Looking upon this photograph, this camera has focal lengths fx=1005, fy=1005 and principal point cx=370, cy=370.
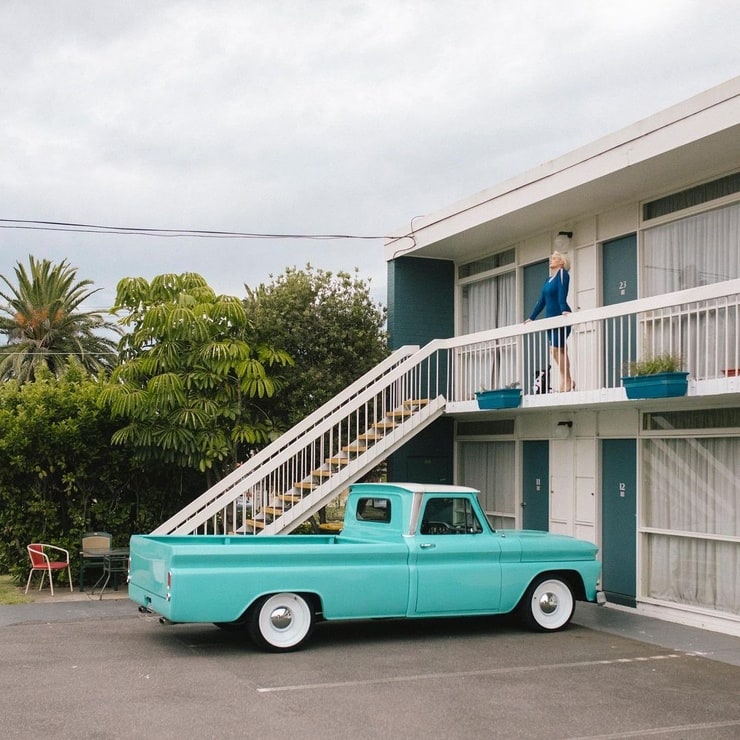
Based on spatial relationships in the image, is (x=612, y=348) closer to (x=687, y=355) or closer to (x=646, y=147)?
(x=687, y=355)

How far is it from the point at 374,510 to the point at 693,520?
12.7 feet

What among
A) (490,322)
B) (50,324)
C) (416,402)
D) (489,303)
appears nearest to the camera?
(416,402)

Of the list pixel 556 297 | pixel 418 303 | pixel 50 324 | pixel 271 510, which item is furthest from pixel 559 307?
pixel 50 324

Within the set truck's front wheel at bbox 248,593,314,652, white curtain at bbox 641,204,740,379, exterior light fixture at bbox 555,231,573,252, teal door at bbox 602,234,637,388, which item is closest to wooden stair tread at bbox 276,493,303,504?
truck's front wheel at bbox 248,593,314,652

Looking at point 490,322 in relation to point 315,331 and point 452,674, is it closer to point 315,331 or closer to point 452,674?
point 315,331

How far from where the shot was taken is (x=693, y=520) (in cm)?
1205

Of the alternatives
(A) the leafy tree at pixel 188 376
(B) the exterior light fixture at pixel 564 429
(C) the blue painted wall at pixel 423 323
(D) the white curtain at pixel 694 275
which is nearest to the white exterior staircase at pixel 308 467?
(A) the leafy tree at pixel 188 376

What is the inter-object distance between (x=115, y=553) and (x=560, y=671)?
7.01 m

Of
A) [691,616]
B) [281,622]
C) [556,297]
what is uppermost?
[556,297]

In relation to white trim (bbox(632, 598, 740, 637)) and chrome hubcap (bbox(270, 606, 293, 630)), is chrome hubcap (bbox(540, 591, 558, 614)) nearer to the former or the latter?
white trim (bbox(632, 598, 740, 637))

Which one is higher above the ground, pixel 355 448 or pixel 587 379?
pixel 587 379

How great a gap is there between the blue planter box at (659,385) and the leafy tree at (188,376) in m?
6.15

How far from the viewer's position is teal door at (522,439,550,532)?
1455 centimetres

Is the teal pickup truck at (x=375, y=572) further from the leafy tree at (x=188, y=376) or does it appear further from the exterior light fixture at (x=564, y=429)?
the leafy tree at (x=188, y=376)
